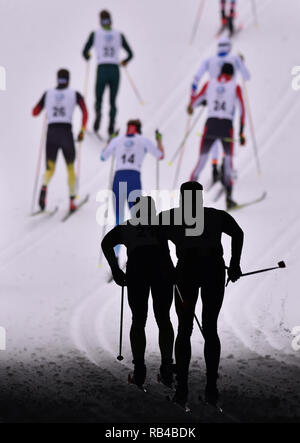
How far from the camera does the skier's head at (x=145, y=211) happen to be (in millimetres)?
6441

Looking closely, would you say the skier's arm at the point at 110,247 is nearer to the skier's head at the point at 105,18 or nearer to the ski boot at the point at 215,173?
the ski boot at the point at 215,173

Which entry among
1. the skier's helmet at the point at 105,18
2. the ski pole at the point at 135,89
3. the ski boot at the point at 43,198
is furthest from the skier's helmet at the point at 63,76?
the ski pole at the point at 135,89

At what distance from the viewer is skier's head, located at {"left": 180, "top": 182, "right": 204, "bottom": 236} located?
616 cm

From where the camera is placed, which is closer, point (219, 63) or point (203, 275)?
point (203, 275)

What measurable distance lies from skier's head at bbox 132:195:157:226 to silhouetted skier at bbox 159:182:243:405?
180 mm

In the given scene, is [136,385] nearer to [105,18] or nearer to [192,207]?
[192,207]

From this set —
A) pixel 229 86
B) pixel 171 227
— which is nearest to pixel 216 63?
pixel 229 86

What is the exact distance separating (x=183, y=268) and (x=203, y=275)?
0.45ft

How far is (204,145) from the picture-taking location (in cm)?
1150

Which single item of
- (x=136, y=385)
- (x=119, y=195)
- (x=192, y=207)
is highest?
(x=119, y=195)

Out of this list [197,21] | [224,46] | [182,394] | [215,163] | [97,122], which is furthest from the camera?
[197,21]

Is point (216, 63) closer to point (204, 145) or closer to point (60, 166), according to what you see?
point (204, 145)

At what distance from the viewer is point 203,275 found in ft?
20.4

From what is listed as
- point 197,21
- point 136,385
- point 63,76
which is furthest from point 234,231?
point 197,21
